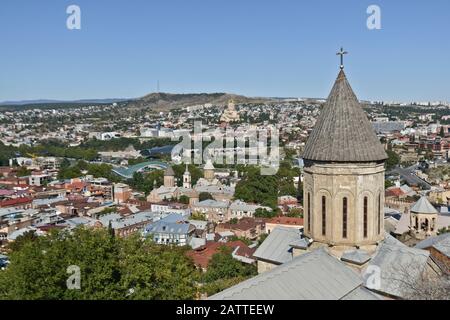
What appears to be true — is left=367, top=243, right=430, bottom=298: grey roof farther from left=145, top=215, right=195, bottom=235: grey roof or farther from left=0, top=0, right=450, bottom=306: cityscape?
left=145, top=215, right=195, bottom=235: grey roof

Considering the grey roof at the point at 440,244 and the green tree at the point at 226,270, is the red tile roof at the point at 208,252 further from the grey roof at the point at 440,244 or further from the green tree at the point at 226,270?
the grey roof at the point at 440,244

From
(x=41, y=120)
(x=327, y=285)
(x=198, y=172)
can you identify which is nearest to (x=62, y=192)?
(x=198, y=172)

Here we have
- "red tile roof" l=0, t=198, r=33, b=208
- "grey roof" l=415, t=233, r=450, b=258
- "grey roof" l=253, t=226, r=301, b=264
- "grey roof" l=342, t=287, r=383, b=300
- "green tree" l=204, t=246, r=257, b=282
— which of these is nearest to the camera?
"grey roof" l=342, t=287, r=383, b=300

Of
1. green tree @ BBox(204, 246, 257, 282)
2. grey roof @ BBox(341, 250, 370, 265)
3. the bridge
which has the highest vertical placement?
grey roof @ BBox(341, 250, 370, 265)

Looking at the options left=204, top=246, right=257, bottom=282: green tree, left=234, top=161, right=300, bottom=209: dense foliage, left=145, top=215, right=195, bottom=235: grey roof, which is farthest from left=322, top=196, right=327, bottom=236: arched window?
left=234, top=161, right=300, bottom=209: dense foliage

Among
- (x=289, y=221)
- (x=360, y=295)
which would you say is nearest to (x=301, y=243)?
(x=360, y=295)
